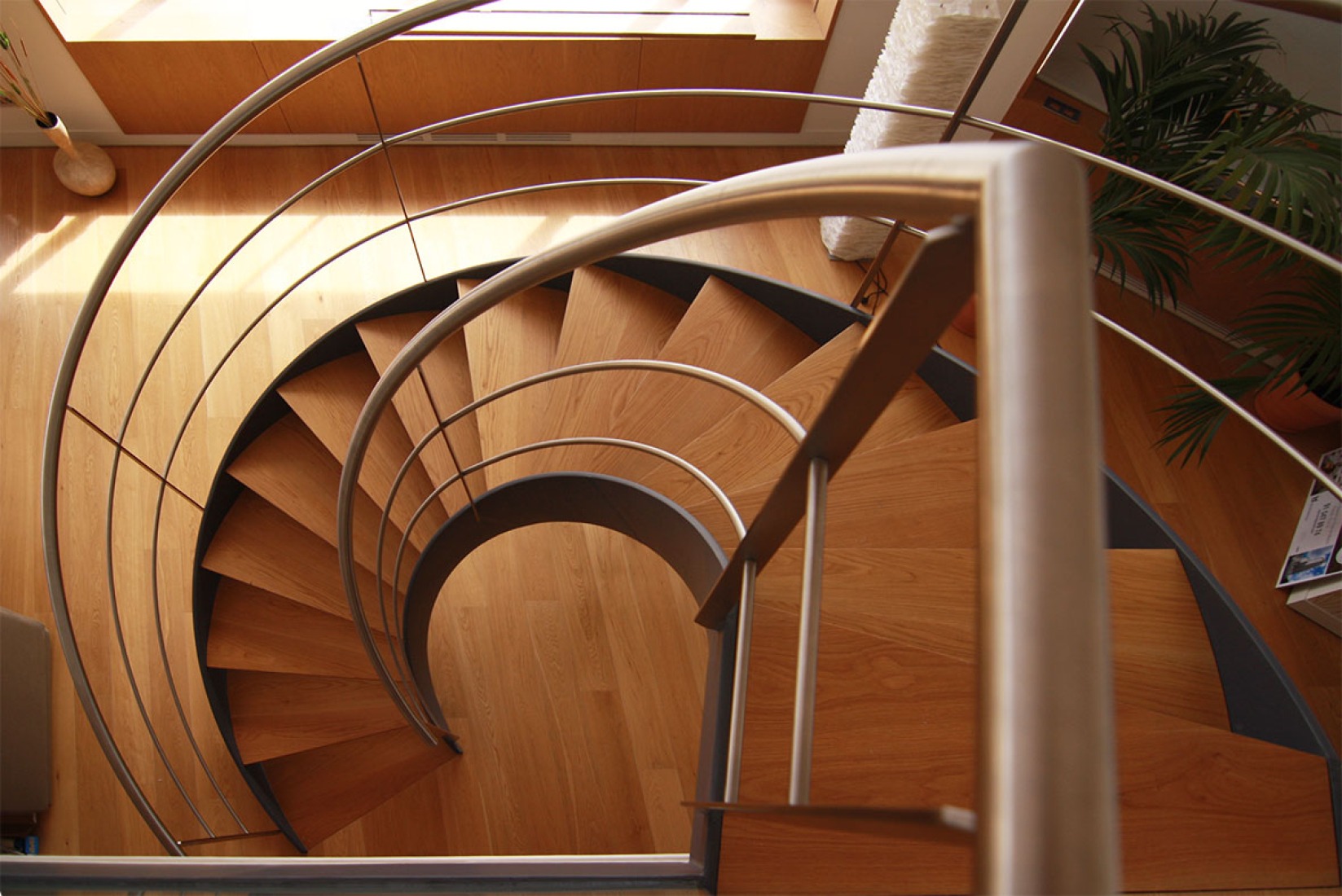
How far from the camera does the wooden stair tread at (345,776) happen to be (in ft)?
9.44

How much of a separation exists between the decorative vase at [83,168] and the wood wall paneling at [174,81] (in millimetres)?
190

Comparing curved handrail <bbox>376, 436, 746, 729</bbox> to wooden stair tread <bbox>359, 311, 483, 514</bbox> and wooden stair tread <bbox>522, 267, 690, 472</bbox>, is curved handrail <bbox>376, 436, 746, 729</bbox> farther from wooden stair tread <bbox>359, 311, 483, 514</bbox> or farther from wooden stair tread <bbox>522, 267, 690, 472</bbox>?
wooden stair tread <bbox>359, 311, 483, 514</bbox>

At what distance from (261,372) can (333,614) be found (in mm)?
1066

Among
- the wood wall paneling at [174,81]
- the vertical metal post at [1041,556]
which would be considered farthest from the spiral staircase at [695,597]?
the wood wall paneling at [174,81]

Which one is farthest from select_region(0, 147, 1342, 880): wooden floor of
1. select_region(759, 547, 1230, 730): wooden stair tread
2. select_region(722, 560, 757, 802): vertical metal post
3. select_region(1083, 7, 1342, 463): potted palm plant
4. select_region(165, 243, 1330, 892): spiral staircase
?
select_region(722, 560, 757, 802): vertical metal post

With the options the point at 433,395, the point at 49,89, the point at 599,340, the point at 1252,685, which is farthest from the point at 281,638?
the point at 1252,685

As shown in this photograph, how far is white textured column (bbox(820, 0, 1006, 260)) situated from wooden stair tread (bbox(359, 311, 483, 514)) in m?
1.44

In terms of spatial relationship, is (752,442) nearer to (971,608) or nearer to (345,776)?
(971,608)

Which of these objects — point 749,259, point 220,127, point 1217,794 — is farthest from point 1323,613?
point 220,127

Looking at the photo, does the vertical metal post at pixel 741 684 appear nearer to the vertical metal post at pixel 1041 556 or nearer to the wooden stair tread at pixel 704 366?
the vertical metal post at pixel 1041 556

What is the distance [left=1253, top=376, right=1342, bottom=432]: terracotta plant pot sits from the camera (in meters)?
Answer: 2.86

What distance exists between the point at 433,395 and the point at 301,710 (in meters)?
1.18

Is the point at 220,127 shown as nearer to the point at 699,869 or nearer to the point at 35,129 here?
the point at 699,869

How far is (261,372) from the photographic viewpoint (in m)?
3.39
